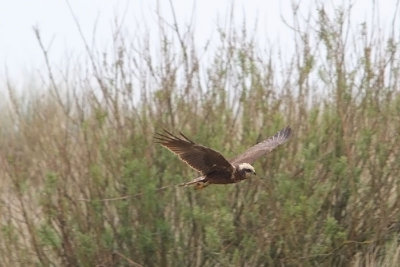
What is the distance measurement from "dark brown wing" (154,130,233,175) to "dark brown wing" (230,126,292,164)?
477 mm

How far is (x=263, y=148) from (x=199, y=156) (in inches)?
34.1

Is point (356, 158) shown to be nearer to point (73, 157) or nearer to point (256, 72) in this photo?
point (256, 72)

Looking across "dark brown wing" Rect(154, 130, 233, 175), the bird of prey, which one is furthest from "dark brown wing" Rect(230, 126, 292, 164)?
"dark brown wing" Rect(154, 130, 233, 175)

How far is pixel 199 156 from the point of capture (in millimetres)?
5113

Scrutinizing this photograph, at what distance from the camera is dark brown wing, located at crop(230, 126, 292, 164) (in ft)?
18.7

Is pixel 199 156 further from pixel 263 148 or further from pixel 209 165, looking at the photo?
pixel 263 148

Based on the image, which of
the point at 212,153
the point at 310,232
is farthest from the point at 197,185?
the point at 310,232

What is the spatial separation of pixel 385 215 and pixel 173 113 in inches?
67.5

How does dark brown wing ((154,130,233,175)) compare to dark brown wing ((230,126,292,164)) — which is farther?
dark brown wing ((230,126,292,164))

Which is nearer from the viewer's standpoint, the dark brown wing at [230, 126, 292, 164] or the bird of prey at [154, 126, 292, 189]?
the bird of prey at [154, 126, 292, 189]

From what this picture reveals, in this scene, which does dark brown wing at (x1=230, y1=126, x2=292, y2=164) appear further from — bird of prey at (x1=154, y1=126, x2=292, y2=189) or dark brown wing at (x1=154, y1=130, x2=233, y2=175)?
dark brown wing at (x1=154, y1=130, x2=233, y2=175)

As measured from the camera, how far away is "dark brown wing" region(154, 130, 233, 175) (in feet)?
16.0

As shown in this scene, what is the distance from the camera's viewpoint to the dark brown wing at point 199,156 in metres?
4.87

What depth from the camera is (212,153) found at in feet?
16.3
